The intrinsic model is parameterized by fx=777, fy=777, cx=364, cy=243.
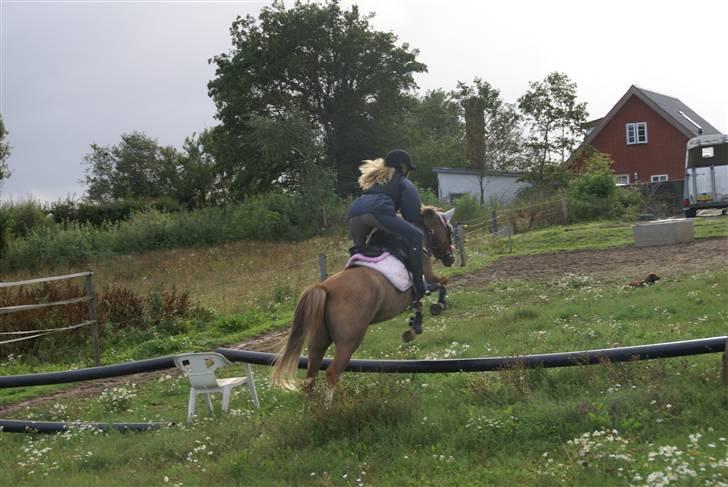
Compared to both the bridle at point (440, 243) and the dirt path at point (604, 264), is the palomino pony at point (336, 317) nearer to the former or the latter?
the bridle at point (440, 243)

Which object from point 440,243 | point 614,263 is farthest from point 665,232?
point 440,243

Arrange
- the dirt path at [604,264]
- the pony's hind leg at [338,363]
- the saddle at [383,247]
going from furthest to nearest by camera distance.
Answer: the dirt path at [604,264], the saddle at [383,247], the pony's hind leg at [338,363]

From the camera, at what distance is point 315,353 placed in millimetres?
7527

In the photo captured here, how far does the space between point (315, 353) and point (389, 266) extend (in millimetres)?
1115

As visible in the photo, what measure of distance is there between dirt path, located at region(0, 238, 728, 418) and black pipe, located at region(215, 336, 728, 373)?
582 cm

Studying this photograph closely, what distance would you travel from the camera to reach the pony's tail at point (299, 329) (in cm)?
720

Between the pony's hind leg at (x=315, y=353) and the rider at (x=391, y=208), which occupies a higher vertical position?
the rider at (x=391, y=208)

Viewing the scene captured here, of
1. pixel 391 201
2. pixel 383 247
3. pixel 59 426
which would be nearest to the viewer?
pixel 383 247

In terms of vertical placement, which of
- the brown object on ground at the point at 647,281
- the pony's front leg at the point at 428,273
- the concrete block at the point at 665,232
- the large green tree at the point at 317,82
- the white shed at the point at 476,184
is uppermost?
the large green tree at the point at 317,82

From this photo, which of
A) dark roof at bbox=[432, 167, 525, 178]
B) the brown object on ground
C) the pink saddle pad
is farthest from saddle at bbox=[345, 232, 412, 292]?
dark roof at bbox=[432, 167, 525, 178]

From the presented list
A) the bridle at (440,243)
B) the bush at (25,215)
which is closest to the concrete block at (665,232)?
the bridle at (440,243)

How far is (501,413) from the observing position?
671cm

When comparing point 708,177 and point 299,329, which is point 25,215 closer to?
point 708,177

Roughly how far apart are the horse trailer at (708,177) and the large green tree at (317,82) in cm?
2422
